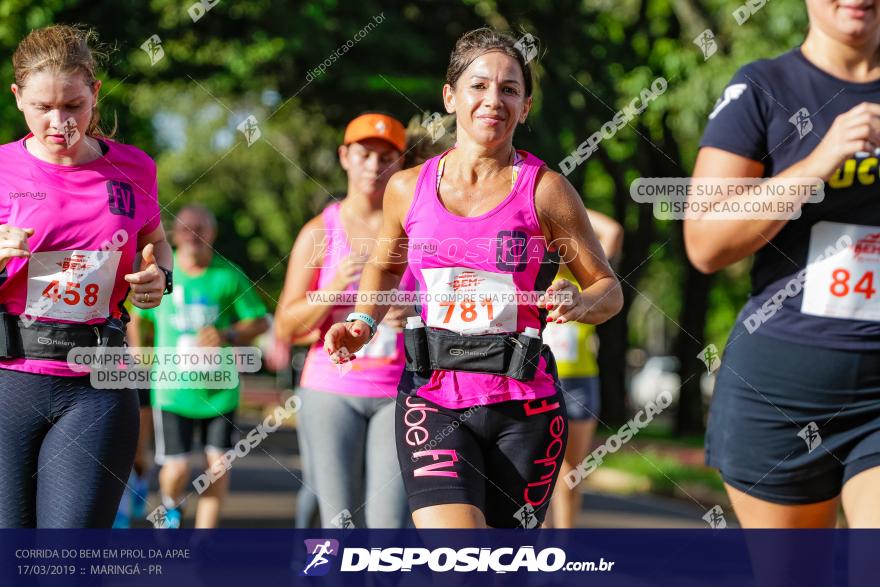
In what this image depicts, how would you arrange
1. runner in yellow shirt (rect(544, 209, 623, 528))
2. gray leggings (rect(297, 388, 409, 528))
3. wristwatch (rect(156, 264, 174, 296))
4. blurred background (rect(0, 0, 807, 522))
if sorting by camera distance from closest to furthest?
wristwatch (rect(156, 264, 174, 296)) < gray leggings (rect(297, 388, 409, 528)) < runner in yellow shirt (rect(544, 209, 623, 528)) < blurred background (rect(0, 0, 807, 522))

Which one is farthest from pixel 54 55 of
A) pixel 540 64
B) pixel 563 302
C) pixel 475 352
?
pixel 540 64

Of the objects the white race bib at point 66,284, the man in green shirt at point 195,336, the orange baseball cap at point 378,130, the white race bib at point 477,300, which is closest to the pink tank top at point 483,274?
the white race bib at point 477,300

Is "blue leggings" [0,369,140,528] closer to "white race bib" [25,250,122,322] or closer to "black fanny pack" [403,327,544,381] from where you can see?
"white race bib" [25,250,122,322]

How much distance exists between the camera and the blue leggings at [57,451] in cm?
366

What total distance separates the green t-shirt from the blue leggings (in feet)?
11.9

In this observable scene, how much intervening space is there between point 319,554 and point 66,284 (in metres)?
1.44

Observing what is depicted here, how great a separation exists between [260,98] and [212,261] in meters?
12.3

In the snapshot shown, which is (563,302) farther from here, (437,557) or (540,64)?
(540,64)

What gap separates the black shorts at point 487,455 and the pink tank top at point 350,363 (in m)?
1.36

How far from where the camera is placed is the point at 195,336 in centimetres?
741

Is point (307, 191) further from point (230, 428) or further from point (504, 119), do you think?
point (504, 119)

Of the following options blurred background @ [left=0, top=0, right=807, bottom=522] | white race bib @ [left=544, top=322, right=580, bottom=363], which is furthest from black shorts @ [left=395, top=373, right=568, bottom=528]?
blurred background @ [left=0, top=0, right=807, bottom=522]

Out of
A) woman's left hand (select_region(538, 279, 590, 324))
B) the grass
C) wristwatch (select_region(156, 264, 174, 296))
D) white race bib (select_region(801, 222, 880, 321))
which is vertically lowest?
white race bib (select_region(801, 222, 880, 321))

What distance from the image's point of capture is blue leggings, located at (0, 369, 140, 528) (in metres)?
3.66
